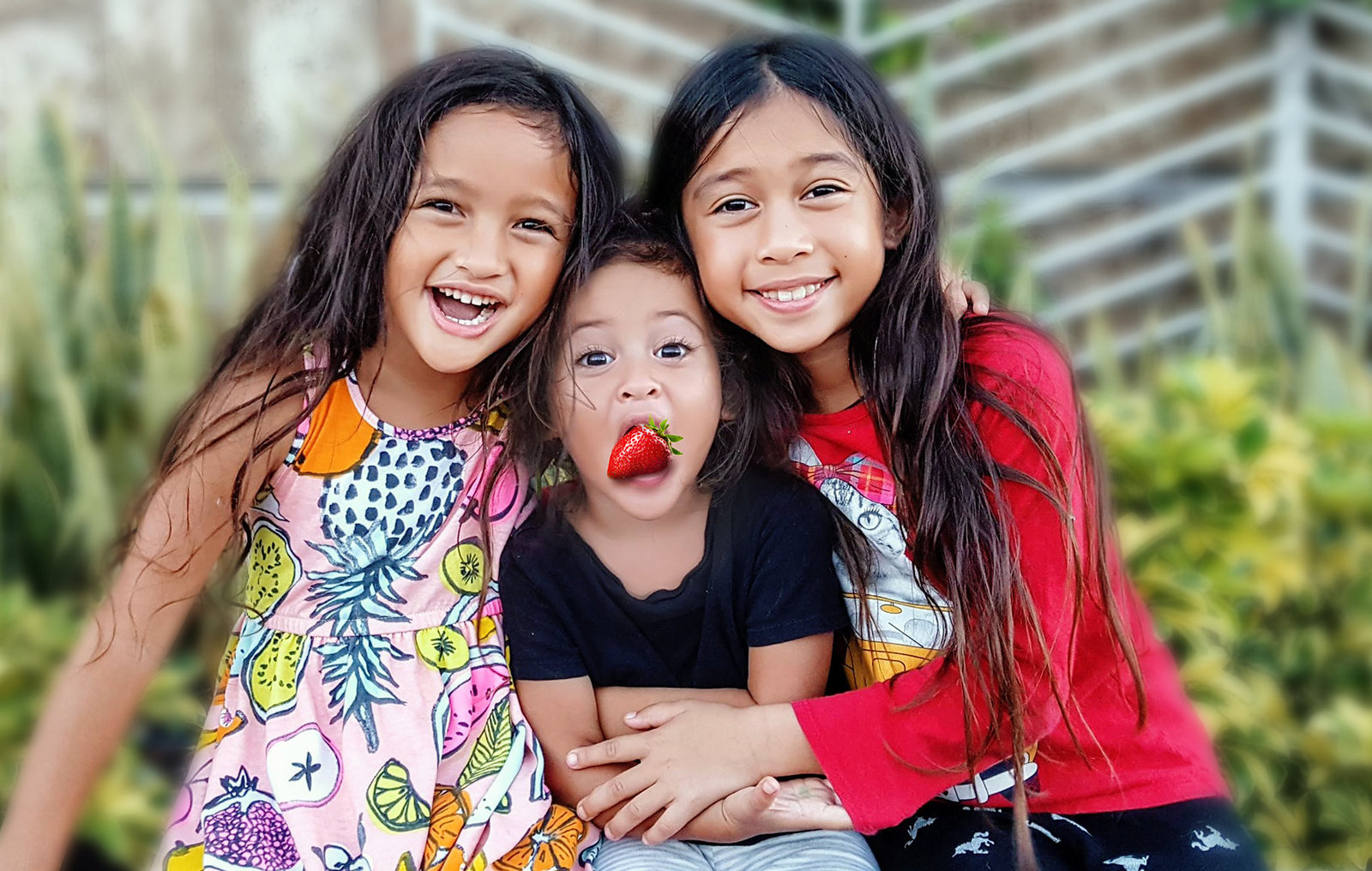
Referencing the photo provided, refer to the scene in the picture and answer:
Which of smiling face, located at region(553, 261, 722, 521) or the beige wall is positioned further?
the beige wall

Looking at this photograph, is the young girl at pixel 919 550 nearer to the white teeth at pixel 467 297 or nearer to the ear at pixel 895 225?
the ear at pixel 895 225

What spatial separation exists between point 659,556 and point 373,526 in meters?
0.30

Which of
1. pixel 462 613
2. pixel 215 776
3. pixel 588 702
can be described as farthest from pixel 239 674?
pixel 588 702

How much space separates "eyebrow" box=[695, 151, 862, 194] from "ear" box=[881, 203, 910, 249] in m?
0.07

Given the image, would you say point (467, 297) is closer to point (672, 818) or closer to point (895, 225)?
point (895, 225)

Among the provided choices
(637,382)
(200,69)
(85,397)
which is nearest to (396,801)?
(637,382)

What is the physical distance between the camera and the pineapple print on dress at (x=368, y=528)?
4.42 feet

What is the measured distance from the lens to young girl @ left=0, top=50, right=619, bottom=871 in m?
1.28

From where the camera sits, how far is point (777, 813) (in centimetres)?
129

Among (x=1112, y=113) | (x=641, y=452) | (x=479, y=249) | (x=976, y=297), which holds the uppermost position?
(x=1112, y=113)

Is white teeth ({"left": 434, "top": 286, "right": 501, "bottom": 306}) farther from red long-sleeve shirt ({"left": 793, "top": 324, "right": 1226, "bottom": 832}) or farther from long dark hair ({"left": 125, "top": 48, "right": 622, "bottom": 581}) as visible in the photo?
red long-sleeve shirt ({"left": 793, "top": 324, "right": 1226, "bottom": 832})

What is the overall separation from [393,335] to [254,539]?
0.89 feet

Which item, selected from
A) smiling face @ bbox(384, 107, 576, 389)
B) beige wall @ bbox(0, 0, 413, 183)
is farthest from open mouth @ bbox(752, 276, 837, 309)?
beige wall @ bbox(0, 0, 413, 183)

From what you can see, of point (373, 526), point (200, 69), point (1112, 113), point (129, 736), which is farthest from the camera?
point (1112, 113)
